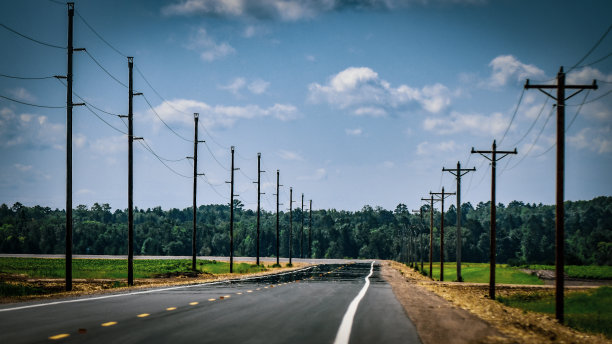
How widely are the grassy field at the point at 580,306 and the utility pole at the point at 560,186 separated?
7.17 meters

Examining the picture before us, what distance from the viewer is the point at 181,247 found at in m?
163

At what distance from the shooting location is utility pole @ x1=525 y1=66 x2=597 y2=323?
20.4 metres

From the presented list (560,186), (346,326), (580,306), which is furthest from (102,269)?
(346,326)

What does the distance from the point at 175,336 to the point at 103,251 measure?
157313 millimetres

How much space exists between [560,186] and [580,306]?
19.7m

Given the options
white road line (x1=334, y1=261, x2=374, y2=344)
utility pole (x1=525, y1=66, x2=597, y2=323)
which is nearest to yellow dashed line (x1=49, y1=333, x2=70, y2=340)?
white road line (x1=334, y1=261, x2=374, y2=344)

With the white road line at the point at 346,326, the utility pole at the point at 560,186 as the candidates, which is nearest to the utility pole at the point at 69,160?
the white road line at the point at 346,326

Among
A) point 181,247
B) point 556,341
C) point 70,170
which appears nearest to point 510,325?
point 556,341

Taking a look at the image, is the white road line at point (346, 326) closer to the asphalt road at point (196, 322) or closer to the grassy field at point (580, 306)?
the asphalt road at point (196, 322)

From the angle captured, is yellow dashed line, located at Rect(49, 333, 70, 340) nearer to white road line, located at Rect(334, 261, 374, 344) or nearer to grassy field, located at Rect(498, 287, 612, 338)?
white road line, located at Rect(334, 261, 374, 344)

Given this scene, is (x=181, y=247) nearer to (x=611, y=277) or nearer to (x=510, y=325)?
(x=611, y=277)

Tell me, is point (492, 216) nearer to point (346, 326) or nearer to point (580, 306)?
point (580, 306)

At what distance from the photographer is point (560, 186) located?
21016mm

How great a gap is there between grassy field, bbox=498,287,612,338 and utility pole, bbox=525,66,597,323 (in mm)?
7174
